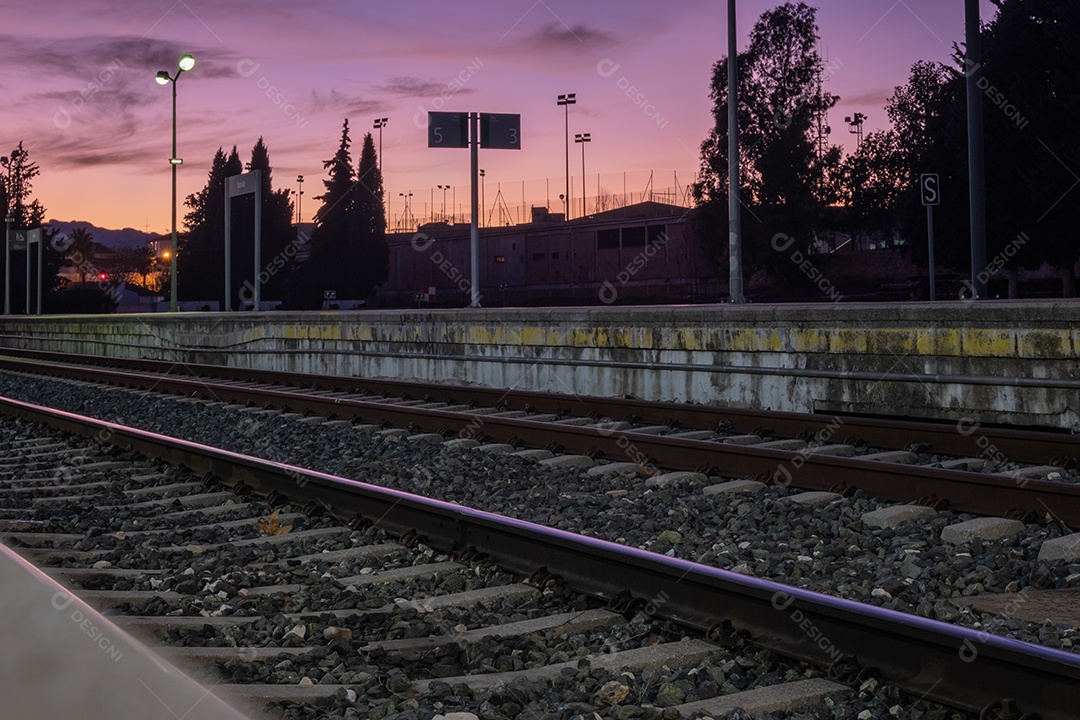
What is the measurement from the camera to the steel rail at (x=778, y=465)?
646 cm

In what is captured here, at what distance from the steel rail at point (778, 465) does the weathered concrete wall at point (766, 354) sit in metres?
2.75

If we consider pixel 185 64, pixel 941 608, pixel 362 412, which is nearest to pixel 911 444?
pixel 941 608

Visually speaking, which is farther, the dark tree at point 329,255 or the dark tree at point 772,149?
the dark tree at point 329,255

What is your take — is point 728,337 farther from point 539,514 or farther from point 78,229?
point 78,229

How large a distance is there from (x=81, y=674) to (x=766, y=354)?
10.4 m

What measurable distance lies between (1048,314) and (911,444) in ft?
5.86

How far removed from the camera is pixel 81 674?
97.1 inches

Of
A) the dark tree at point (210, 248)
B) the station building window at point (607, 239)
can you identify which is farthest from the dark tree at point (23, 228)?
the station building window at point (607, 239)

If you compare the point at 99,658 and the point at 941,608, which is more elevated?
the point at 99,658

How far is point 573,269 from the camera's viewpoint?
79.5 meters

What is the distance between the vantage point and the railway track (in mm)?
3643

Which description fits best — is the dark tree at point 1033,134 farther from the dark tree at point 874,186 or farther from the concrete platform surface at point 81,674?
the concrete platform surface at point 81,674

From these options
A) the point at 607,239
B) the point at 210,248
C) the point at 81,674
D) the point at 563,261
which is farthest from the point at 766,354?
the point at 210,248

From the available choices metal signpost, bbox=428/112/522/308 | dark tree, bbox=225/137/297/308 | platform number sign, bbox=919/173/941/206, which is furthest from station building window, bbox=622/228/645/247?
platform number sign, bbox=919/173/941/206
